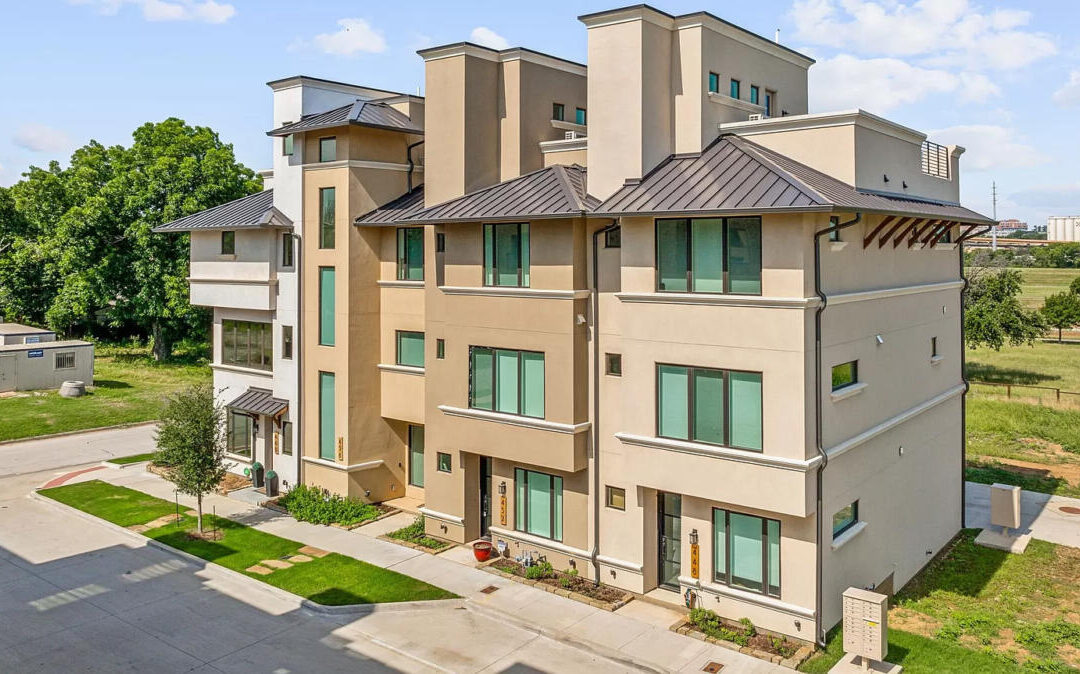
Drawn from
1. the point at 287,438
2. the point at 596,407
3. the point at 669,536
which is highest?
the point at 596,407

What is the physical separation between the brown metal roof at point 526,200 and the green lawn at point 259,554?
29.3 ft

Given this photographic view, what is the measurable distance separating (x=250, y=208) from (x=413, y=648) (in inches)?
698

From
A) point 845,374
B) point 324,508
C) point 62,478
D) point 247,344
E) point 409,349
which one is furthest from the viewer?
point 62,478

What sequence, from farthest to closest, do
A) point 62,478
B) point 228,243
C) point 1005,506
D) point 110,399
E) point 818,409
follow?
point 110,399 → point 62,478 → point 228,243 → point 1005,506 → point 818,409

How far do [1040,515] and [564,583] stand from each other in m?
16.1

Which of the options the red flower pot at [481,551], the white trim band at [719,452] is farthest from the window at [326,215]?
the white trim band at [719,452]

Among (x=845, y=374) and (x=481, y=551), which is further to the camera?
(x=481, y=551)

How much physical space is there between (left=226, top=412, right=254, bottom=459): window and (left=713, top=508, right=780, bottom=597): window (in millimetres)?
18070

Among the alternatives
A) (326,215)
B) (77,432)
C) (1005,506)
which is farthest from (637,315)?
(77,432)

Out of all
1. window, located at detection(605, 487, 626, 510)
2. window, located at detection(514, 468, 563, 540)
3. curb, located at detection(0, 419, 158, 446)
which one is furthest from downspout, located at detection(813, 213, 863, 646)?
curb, located at detection(0, 419, 158, 446)

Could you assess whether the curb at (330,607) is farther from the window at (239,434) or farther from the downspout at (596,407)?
the window at (239,434)

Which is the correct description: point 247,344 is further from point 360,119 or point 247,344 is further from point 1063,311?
point 1063,311

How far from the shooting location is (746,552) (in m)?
16.8

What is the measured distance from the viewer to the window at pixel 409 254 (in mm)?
24234
